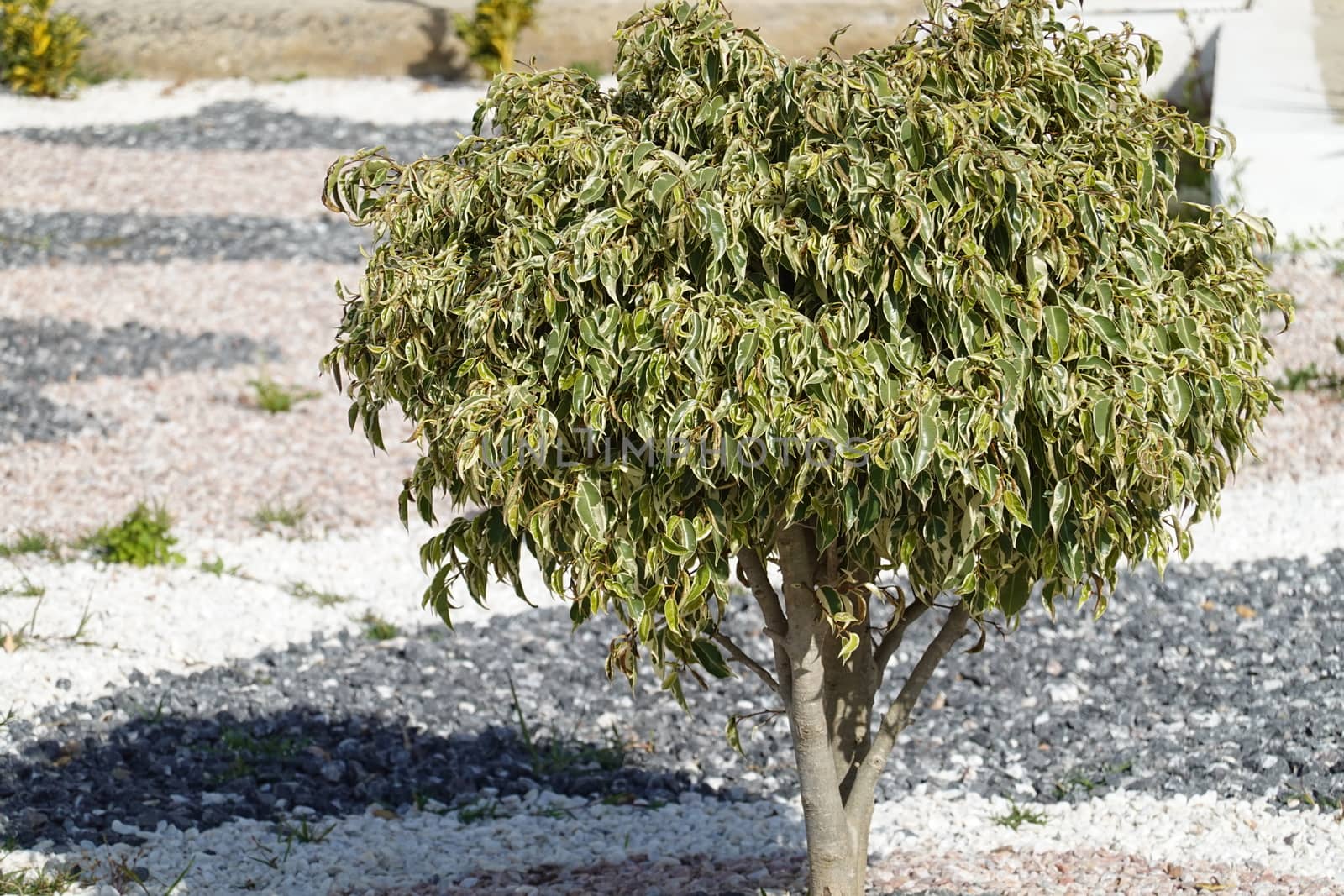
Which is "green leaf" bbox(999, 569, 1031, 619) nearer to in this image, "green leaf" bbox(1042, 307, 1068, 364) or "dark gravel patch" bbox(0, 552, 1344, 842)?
"green leaf" bbox(1042, 307, 1068, 364)

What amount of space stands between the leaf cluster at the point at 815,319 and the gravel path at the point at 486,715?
5.26 ft

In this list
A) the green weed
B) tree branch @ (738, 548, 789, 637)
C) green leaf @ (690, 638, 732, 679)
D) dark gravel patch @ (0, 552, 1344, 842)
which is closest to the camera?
green leaf @ (690, 638, 732, 679)

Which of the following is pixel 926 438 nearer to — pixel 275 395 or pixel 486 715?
pixel 486 715

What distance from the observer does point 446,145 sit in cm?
1202

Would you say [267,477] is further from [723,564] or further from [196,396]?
[723,564]

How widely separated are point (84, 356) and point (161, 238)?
78.1 inches

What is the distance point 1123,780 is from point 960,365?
2.68 meters

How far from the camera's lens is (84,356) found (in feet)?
28.6

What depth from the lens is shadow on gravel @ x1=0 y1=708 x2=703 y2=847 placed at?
4562mm

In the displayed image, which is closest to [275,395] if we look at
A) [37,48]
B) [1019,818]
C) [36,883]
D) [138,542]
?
[138,542]

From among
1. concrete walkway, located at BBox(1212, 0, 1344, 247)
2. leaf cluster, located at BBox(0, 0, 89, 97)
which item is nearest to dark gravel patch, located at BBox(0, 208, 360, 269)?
leaf cluster, located at BBox(0, 0, 89, 97)

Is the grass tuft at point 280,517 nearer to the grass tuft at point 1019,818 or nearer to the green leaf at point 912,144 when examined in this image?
the grass tuft at point 1019,818

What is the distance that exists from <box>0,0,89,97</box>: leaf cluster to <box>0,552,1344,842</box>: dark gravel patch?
9.19 meters

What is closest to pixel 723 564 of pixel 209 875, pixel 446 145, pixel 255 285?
pixel 209 875
